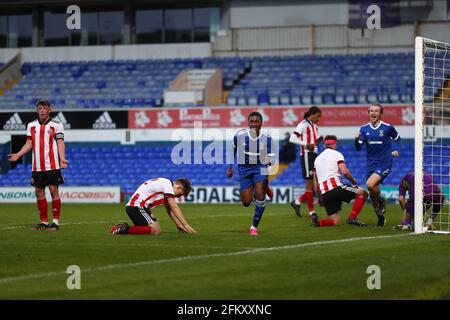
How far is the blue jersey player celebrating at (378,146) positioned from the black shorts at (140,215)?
178 inches

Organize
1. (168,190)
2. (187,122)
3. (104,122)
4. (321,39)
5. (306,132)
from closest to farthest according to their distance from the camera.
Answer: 1. (168,190)
2. (306,132)
3. (187,122)
4. (104,122)
5. (321,39)

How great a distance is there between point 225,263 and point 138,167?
29.3m

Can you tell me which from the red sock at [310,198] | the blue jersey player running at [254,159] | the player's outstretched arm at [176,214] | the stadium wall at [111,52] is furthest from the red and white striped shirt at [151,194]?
the stadium wall at [111,52]

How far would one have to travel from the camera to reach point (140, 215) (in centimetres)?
1627

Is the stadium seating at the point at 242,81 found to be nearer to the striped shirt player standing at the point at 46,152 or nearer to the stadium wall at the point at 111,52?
the stadium wall at the point at 111,52

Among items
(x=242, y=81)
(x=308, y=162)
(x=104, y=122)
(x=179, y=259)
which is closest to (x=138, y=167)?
(x=104, y=122)

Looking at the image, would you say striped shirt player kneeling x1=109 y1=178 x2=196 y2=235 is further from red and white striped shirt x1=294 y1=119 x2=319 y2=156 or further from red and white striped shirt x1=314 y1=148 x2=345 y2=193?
red and white striped shirt x1=294 y1=119 x2=319 y2=156

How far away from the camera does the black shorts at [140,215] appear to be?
16219 mm

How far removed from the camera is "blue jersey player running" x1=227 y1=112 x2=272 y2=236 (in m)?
16.1

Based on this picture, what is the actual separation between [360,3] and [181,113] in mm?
10377

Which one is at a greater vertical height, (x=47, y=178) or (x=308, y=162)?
(x=308, y=162)

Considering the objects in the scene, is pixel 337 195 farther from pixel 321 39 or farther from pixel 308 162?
pixel 321 39

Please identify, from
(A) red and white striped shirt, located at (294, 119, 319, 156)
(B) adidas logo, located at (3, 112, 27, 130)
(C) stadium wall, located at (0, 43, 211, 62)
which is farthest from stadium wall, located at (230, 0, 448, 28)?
(A) red and white striped shirt, located at (294, 119, 319, 156)

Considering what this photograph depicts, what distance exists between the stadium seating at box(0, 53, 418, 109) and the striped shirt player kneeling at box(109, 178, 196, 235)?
24.3 m
